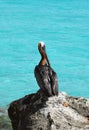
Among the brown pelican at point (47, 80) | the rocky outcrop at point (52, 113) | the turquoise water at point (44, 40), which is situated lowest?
the turquoise water at point (44, 40)

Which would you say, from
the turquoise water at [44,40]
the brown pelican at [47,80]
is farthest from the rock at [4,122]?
the brown pelican at [47,80]

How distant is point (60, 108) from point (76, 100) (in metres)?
0.40

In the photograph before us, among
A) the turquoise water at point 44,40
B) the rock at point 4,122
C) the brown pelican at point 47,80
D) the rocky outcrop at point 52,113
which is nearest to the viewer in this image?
the rocky outcrop at point 52,113

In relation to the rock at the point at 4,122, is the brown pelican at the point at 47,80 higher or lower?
higher

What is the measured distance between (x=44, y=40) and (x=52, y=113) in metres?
11.0

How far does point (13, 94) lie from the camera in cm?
1095

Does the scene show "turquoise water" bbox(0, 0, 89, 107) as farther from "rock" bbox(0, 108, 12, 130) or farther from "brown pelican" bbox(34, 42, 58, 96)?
"brown pelican" bbox(34, 42, 58, 96)

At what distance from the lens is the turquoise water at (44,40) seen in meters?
11.5

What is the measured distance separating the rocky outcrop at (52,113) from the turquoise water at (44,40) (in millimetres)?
4510

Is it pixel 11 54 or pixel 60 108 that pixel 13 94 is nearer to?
pixel 11 54

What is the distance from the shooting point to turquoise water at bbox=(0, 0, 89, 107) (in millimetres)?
11522

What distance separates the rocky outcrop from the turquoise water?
14.8 ft

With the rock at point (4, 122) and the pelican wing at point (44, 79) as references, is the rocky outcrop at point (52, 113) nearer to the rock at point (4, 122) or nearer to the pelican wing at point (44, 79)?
the pelican wing at point (44, 79)

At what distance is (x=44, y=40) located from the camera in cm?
1577
